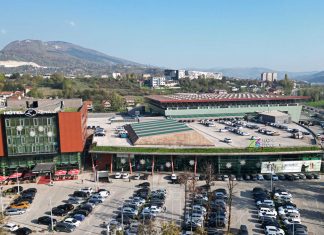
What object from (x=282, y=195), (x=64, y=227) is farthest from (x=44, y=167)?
(x=282, y=195)

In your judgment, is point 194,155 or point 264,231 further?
point 194,155

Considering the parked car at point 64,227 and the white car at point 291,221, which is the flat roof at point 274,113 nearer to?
the white car at point 291,221

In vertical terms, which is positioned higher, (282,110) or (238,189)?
(282,110)

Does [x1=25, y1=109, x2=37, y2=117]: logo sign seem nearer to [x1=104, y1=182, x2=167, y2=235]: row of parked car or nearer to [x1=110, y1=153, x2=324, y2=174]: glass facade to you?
[x1=110, y1=153, x2=324, y2=174]: glass facade

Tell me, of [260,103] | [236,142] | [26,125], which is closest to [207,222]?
[236,142]

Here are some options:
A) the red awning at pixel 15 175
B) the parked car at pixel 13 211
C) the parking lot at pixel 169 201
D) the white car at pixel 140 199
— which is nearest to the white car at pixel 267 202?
the parking lot at pixel 169 201

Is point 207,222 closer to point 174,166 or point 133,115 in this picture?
point 174,166

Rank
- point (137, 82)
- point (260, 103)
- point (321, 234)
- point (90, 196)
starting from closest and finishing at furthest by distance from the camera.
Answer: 1. point (321, 234)
2. point (90, 196)
3. point (260, 103)
4. point (137, 82)
